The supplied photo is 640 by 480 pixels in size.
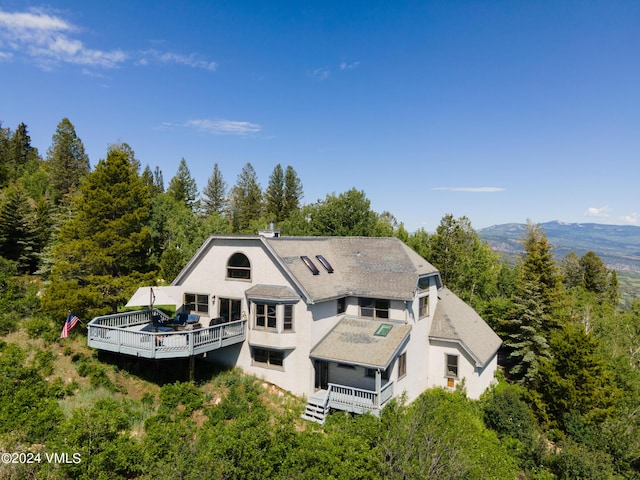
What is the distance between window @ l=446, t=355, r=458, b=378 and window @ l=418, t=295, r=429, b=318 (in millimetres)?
3119

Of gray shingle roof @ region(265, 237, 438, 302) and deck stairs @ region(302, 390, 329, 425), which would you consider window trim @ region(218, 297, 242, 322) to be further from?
deck stairs @ region(302, 390, 329, 425)

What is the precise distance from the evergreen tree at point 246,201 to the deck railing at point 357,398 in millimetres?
51853

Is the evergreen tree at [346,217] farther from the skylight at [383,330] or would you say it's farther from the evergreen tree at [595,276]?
the evergreen tree at [595,276]

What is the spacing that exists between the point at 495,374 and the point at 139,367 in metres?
24.7

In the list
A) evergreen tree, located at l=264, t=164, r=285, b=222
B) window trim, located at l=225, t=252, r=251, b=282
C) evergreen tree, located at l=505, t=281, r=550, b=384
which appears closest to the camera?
window trim, located at l=225, t=252, r=251, b=282

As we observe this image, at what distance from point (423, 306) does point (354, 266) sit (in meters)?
5.10

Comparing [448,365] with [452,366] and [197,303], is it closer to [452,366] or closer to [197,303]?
[452,366]

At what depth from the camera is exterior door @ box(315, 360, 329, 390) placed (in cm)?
2061

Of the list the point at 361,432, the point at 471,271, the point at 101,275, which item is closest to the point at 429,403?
the point at 361,432

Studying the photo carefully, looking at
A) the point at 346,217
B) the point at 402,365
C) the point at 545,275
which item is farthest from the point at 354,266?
the point at 346,217

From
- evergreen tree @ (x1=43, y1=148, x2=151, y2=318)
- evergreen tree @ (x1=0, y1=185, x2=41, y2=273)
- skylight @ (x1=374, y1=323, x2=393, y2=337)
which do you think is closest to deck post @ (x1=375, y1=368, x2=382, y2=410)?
skylight @ (x1=374, y1=323, x2=393, y2=337)

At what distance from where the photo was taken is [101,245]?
2388cm

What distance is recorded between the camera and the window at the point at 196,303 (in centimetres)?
2283

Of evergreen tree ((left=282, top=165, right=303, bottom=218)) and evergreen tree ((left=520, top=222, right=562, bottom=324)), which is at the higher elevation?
evergreen tree ((left=282, top=165, right=303, bottom=218))
